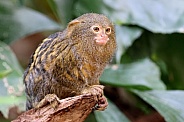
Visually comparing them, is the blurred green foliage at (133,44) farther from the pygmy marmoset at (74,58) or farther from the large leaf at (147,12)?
the pygmy marmoset at (74,58)

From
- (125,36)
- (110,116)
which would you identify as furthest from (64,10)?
(110,116)

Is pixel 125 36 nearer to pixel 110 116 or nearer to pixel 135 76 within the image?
pixel 135 76

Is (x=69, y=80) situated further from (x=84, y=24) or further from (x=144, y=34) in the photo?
(x=144, y=34)

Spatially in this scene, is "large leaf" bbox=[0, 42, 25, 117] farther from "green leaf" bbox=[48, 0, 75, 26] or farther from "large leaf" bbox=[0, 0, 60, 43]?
"green leaf" bbox=[48, 0, 75, 26]

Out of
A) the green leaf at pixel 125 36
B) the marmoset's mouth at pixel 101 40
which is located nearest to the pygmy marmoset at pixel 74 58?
the marmoset's mouth at pixel 101 40

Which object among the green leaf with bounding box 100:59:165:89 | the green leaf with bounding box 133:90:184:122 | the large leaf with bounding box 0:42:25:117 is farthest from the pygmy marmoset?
the green leaf with bounding box 100:59:165:89

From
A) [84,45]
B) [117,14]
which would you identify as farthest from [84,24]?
[117,14]
